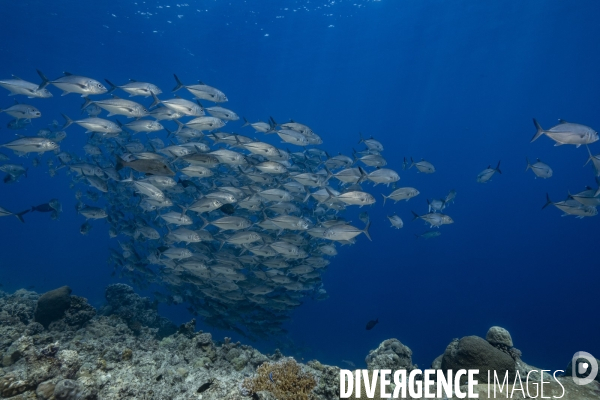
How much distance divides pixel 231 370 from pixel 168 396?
195 centimetres

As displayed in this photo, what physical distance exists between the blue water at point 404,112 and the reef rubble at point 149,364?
11.0 metres

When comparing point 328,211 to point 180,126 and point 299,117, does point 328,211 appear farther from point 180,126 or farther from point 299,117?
point 299,117

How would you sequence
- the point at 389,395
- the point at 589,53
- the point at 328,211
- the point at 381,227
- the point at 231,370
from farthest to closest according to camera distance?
the point at 381,227
the point at 589,53
the point at 328,211
the point at 231,370
the point at 389,395

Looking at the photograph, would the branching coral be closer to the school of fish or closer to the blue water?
the school of fish

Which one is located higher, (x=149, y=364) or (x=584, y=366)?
(x=584, y=366)

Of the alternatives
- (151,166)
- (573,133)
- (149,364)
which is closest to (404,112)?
(573,133)

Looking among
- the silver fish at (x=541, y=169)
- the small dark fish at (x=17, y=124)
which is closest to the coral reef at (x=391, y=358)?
the silver fish at (x=541, y=169)

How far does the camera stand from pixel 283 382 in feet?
13.1

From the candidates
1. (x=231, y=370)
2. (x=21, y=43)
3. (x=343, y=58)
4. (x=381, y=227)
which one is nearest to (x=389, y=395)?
(x=231, y=370)

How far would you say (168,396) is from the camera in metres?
3.98

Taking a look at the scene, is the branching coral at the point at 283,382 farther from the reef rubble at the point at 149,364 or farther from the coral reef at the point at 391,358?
the coral reef at the point at 391,358

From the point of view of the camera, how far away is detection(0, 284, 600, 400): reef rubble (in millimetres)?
3867

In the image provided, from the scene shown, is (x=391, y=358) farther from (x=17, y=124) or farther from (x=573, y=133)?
(x=17, y=124)

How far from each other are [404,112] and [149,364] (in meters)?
66.5
